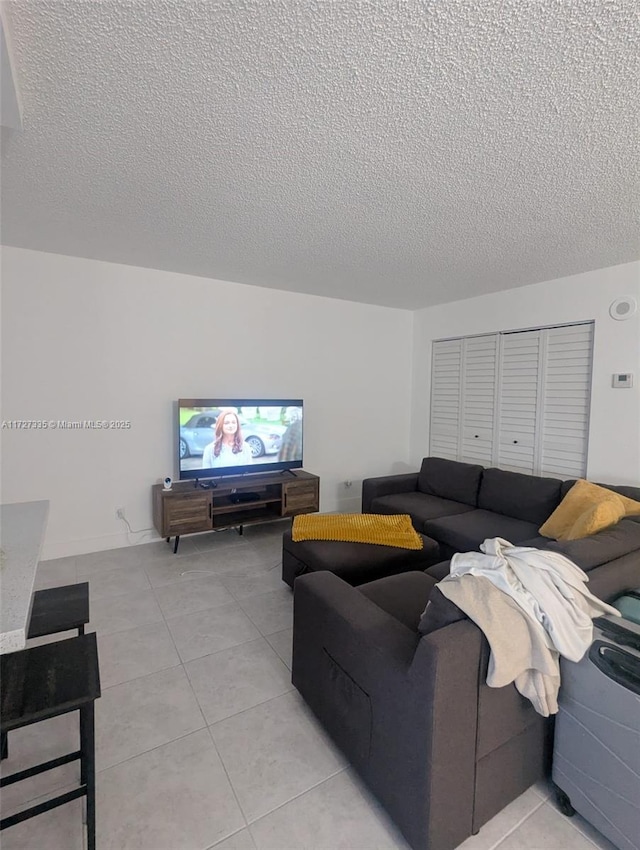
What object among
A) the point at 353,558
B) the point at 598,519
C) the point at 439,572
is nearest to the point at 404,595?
the point at 439,572

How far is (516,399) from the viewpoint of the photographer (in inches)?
149

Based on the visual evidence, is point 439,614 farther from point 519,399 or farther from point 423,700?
point 519,399

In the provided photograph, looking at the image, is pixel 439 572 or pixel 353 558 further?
pixel 353 558

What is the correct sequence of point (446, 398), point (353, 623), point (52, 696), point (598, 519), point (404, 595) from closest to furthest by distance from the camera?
point (52, 696) < point (353, 623) < point (404, 595) < point (598, 519) < point (446, 398)

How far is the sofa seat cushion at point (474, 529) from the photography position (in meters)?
2.80

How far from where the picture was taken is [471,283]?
3617 mm

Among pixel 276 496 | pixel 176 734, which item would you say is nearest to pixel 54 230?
pixel 276 496

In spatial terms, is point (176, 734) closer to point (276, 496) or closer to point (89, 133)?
point (276, 496)

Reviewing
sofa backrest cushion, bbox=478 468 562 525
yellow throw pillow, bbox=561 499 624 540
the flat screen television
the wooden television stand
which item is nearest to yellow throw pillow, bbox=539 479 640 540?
yellow throw pillow, bbox=561 499 624 540

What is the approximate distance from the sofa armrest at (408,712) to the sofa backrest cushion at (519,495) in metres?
2.15

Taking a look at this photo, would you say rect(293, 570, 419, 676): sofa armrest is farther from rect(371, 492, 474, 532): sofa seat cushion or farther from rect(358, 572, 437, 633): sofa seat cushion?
rect(371, 492, 474, 532): sofa seat cushion

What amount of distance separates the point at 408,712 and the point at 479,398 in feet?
11.5

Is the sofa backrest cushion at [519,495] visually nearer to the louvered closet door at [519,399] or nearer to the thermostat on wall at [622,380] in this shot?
the louvered closet door at [519,399]

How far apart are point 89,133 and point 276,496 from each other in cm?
290
